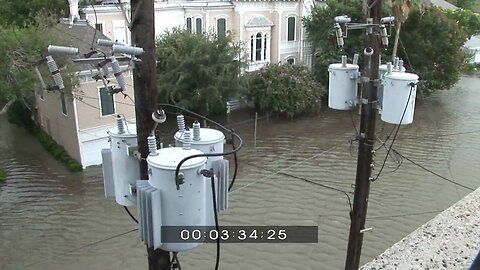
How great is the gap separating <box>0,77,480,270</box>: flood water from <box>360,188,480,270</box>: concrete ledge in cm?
135

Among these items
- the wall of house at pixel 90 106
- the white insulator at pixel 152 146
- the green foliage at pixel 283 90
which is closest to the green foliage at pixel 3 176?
the wall of house at pixel 90 106

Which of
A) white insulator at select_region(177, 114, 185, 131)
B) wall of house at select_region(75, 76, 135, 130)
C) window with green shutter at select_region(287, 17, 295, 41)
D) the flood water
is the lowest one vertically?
the flood water

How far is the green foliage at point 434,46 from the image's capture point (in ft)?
83.3

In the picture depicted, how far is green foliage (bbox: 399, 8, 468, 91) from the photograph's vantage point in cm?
2539

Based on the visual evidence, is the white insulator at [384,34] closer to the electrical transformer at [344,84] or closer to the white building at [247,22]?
the electrical transformer at [344,84]

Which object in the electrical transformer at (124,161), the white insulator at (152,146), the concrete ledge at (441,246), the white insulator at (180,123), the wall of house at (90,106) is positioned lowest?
the concrete ledge at (441,246)

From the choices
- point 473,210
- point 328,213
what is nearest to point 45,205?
point 328,213

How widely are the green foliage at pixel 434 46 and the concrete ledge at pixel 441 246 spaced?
15869 millimetres

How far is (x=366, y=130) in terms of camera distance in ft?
21.8

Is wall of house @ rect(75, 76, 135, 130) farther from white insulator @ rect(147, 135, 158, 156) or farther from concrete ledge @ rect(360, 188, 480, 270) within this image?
white insulator @ rect(147, 135, 158, 156)

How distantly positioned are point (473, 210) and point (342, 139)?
9.27m

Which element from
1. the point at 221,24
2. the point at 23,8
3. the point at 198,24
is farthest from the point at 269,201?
the point at 23,8

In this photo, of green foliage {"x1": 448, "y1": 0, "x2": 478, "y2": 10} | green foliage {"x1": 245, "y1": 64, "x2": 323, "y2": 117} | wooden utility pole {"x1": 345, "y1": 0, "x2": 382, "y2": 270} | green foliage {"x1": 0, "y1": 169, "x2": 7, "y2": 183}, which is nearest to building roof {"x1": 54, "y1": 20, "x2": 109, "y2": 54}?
green foliage {"x1": 0, "y1": 169, "x2": 7, "y2": 183}

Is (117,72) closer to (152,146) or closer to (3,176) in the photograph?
(152,146)
